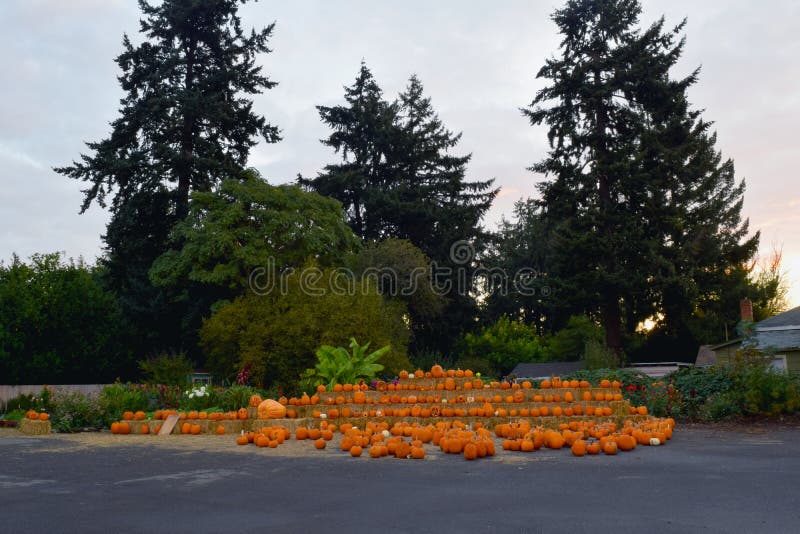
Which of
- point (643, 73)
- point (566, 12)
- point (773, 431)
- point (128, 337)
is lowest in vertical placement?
point (773, 431)

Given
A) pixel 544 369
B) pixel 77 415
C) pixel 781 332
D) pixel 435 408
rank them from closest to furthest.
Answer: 1. pixel 435 408
2. pixel 77 415
3. pixel 781 332
4. pixel 544 369

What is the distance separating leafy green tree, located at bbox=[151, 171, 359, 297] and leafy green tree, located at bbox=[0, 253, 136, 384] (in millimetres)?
3314

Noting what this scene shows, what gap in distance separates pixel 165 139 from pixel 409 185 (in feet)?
58.3

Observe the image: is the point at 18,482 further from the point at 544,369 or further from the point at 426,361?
the point at 544,369

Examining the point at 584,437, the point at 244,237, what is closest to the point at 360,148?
the point at 244,237

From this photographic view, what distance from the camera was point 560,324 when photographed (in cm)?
4856

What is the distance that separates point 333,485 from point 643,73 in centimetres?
3193

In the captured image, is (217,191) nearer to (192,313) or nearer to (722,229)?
(192,313)

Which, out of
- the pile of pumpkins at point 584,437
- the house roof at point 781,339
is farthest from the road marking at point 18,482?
the house roof at point 781,339

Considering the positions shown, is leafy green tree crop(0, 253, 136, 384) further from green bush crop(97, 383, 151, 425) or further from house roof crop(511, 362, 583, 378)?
house roof crop(511, 362, 583, 378)

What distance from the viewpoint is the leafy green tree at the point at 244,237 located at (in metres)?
27.5

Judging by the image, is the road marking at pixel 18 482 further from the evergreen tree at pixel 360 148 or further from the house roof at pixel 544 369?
the evergreen tree at pixel 360 148

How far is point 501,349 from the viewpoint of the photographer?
44.4 metres

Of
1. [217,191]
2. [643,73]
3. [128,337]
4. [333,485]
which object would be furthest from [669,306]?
[333,485]
